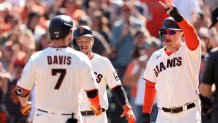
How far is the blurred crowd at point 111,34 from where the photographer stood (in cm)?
1450

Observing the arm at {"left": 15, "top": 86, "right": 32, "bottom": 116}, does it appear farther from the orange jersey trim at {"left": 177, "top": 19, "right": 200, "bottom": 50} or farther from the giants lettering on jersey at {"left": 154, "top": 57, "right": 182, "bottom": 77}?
the orange jersey trim at {"left": 177, "top": 19, "right": 200, "bottom": 50}

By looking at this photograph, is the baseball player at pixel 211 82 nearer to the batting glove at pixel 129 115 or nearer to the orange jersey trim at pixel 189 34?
the orange jersey trim at pixel 189 34

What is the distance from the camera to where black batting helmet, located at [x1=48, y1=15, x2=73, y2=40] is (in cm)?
878

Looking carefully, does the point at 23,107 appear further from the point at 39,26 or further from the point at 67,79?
the point at 39,26

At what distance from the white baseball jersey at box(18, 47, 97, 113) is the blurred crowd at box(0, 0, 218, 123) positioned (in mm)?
5215

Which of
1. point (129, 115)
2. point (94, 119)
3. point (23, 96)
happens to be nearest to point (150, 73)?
point (129, 115)

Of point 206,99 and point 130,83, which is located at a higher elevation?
point 206,99

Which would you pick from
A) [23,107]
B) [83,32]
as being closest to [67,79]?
[23,107]

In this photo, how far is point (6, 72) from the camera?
1553 centimetres

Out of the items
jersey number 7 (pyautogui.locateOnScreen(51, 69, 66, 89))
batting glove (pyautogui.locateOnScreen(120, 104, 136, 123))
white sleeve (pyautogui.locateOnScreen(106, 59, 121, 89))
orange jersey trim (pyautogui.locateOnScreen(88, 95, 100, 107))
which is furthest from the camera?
white sleeve (pyautogui.locateOnScreen(106, 59, 121, 89))

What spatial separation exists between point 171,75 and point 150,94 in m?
0.54

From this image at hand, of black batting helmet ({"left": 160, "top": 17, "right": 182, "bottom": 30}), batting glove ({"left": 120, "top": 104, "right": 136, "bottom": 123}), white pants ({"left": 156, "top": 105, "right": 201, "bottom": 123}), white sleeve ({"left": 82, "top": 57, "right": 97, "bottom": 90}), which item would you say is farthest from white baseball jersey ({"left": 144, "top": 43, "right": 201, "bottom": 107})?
white sleeve ({"left": 82, "top": 57, "right": 97, "bottom": 90})

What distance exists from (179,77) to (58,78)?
176cm

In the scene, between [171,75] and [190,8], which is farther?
[190,8]
